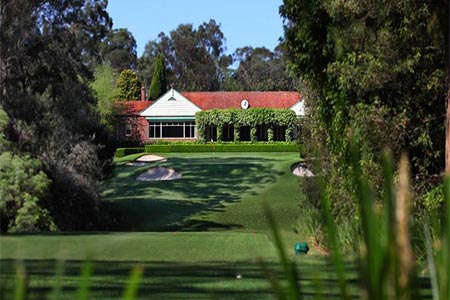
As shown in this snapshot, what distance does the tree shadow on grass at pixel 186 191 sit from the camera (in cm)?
2548

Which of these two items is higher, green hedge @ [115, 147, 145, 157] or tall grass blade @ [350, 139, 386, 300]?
tall grass blade @ [350, 139, 386, 300]

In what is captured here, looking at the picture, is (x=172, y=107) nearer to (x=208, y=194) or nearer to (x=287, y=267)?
(x=208, y=194)

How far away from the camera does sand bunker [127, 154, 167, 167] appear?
1663 inches

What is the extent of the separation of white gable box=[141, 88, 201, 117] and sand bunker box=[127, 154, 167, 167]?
13.2 meters

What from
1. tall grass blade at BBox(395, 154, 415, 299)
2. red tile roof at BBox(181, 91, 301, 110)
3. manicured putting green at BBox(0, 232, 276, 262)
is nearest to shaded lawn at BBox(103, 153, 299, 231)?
manicured putting green at BBox(0, 232, 276, 262)

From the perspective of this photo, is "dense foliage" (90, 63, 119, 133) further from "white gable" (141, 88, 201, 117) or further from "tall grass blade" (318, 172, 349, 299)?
"tall grass blade" (318, 172, 349, 299)

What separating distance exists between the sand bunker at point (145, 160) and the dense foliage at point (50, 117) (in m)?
16.0

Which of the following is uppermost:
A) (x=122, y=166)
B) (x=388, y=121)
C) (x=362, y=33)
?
(x=362, y=33)

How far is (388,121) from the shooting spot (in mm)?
13086

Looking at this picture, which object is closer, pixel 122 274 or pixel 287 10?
pixel 122 274

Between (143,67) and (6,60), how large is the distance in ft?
212

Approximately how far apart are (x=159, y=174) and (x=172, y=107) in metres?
21.9

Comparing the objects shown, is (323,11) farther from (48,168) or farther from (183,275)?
(48,168)

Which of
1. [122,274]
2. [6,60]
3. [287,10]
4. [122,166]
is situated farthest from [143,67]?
[122,274]
